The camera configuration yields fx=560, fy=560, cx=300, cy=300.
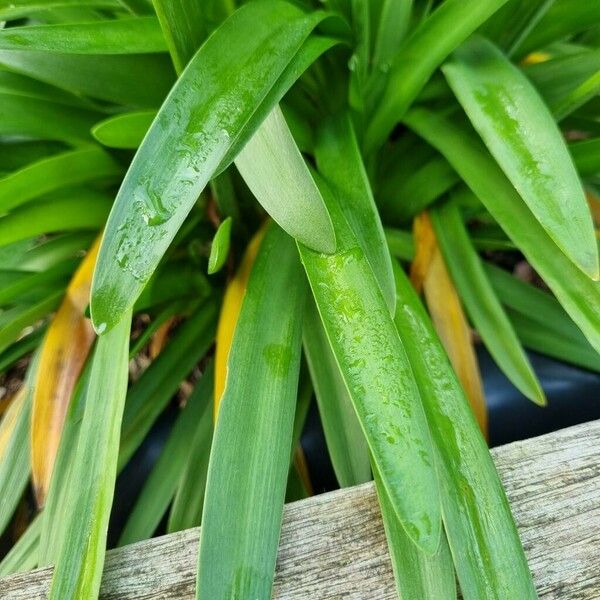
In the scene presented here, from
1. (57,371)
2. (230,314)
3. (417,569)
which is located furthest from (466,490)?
(57,371)

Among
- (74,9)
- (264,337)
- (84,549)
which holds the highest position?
(74,9)

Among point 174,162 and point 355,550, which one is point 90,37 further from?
point 355,550

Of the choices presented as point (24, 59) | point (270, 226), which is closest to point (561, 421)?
point (270, 226)

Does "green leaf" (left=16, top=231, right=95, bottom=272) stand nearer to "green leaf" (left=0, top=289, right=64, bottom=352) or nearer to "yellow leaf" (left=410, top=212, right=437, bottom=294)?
"green leaf" (left=0, top=289, right=64, bottom=352)

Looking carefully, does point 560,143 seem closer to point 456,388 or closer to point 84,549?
point 456,388

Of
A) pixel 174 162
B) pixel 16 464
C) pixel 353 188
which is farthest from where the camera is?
pixel 16 464

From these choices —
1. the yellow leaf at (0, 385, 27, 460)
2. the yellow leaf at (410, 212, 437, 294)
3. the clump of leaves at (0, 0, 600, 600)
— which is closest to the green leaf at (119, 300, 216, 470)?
the clump of leaves at (0, 0, 600, 600)
